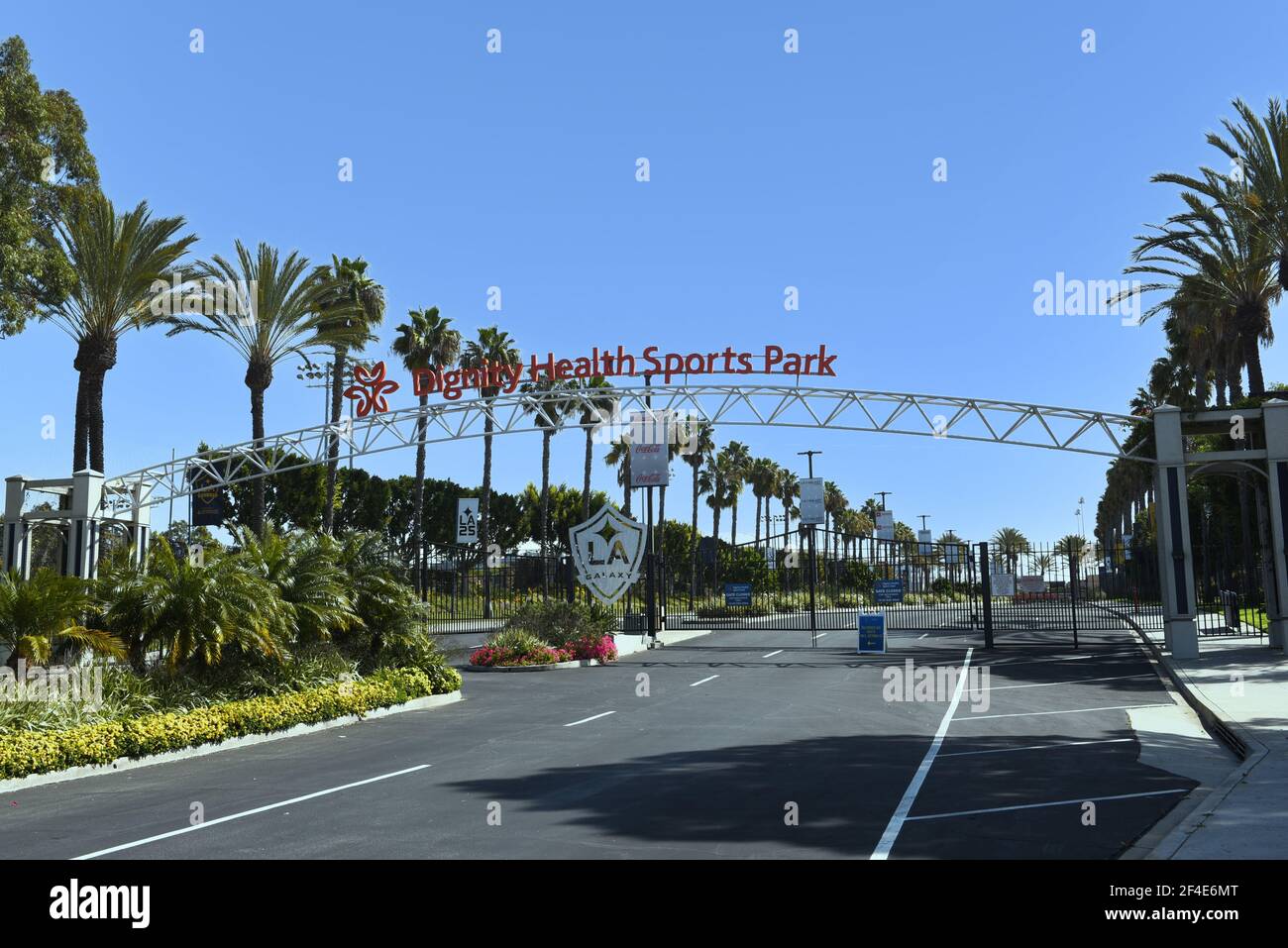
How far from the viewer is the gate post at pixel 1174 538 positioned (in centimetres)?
2411

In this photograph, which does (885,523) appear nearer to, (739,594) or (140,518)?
(739,594)

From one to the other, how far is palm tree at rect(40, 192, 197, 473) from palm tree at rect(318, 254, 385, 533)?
19.9ft

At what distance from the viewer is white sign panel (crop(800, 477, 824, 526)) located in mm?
58188

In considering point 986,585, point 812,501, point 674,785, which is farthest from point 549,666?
point 812,501

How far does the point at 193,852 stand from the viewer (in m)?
8.13

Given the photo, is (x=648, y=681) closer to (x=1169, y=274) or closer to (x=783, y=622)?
(x=1169, y=274)

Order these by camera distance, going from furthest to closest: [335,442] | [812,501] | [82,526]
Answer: [812,501] → [335,442] → [82,526]

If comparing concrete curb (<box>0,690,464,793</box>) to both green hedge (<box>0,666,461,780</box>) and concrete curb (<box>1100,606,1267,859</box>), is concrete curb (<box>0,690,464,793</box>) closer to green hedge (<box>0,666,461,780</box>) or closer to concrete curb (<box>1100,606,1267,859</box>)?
green hedge (<box>0,666,461,780</box>)

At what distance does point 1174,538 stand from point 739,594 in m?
16.2

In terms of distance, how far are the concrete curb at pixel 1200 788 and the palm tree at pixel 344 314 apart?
75.3ft

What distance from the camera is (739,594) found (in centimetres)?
3806


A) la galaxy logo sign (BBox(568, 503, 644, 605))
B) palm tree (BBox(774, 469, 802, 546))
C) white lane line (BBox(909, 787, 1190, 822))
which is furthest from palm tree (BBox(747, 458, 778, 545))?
white lane line (BBox(909, 787, 1190, 822))
